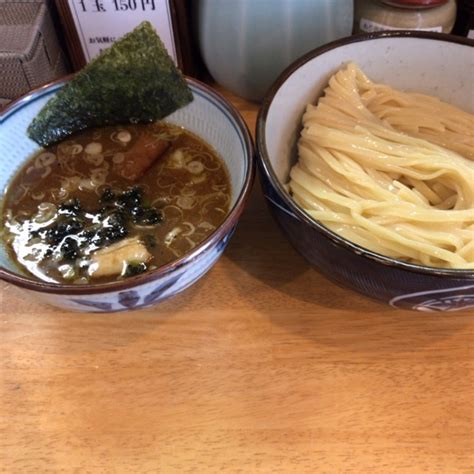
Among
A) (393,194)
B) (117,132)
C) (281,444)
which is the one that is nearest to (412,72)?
(393,194)

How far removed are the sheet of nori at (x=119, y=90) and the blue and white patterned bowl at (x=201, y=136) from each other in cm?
3

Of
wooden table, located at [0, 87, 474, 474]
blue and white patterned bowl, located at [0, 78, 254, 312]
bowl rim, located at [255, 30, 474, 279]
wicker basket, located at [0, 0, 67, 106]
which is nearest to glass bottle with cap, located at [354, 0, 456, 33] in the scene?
bowl rim, located at [255, 30, 474, 279]

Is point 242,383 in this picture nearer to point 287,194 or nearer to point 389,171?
point 287,194

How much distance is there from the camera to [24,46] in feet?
4.14

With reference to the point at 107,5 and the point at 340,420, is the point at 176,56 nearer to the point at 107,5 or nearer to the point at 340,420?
the point at 107,5

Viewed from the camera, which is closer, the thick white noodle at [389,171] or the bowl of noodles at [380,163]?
the bowl of noodles at [380,163]

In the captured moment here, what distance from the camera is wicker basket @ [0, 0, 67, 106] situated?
49.6 inches

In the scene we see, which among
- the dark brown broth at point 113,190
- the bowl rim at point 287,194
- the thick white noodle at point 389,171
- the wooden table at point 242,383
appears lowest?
the wooden table at point 242,383

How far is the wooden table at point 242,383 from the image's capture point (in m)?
0.89

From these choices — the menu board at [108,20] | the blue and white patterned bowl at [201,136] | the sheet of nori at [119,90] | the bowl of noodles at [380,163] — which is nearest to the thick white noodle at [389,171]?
the bowl of noodles at [380,163]

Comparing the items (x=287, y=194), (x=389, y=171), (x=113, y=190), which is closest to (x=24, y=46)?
(x=113, y=190)

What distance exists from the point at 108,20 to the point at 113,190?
0.49 meters

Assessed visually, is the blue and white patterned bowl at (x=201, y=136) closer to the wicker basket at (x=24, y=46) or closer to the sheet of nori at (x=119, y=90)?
the sheet of nori at (x=119, y=90)

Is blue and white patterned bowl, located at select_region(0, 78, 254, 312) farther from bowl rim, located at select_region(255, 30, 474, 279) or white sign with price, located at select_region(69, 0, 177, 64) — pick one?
white sign with price, located at select_region(69, 0, 177, 64)
